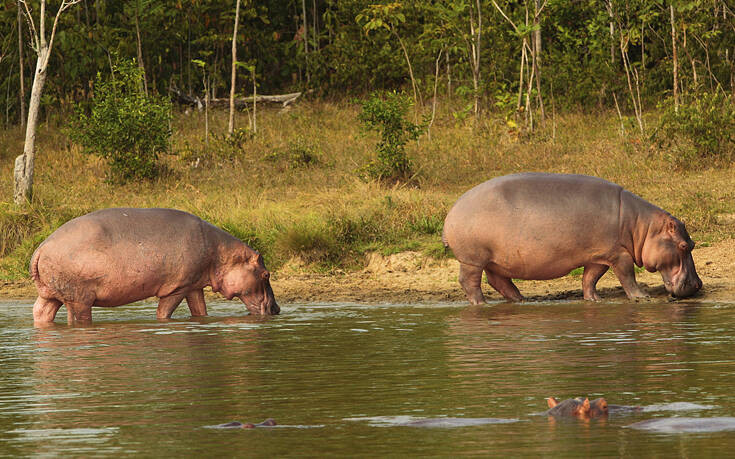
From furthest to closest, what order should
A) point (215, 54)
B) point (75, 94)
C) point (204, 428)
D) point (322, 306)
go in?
point (215, 54), point (75, 94), point (322, 306), point (204, 428)

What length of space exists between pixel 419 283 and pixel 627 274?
261 centimetres

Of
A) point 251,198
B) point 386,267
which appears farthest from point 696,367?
point 251,198

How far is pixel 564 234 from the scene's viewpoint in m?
10.2

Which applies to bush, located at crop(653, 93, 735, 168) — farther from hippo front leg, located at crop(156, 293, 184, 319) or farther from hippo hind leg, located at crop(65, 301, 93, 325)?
hippo hind leg, located at crop(65, 301, 93, 325)

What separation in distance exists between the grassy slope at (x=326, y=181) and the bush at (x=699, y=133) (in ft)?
1.00

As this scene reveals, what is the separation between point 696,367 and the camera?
641 cm

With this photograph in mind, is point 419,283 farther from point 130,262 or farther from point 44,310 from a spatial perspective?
point 44,310

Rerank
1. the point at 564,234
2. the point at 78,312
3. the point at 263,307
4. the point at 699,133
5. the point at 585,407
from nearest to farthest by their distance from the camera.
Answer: the point at 585,407, the point at 78,312, the point at 564,234, the point at 263,307, the point at 699,133

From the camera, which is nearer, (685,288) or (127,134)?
(685,288)

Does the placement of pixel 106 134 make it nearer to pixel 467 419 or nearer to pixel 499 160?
pixel 499 160

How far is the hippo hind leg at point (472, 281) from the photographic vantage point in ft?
34.6

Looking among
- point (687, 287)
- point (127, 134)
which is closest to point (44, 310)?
point (687, 287)

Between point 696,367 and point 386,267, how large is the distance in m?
6.64

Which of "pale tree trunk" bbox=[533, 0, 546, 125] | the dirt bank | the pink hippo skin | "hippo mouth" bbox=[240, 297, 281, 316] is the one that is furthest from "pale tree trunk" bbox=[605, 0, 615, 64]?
the pink hippo skin
